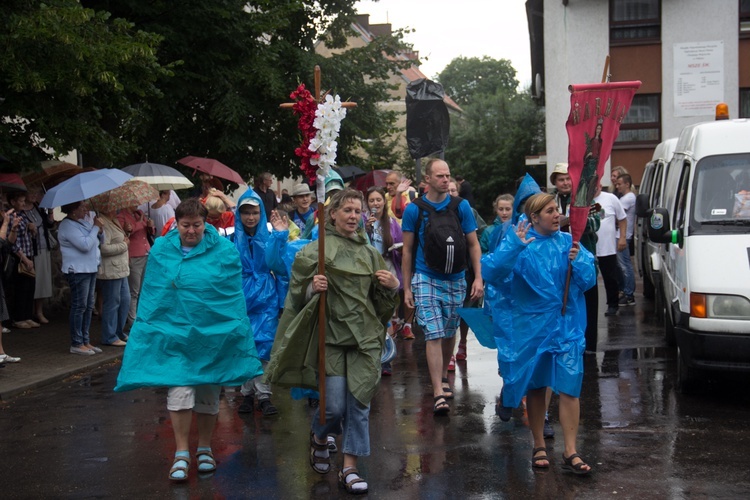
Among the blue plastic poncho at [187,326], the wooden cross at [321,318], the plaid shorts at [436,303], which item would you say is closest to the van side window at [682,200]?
the plaid shorts at [436,303]

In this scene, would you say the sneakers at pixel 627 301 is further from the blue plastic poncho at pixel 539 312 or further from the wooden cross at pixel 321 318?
the wooden cross at pixel 321 318

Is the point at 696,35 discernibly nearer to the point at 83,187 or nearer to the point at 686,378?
the point at 83,187

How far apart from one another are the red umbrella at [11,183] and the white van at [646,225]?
807 centimetres

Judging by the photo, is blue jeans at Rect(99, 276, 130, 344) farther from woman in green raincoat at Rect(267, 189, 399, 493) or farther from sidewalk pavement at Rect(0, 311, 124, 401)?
woman in green raincoat at Rect(267, 189, 399, 493)

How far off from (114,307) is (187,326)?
20.5 ft

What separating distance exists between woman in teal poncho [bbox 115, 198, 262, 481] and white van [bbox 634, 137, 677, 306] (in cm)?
659

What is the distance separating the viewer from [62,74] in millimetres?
11539

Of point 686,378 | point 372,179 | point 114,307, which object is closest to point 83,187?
point 114,307

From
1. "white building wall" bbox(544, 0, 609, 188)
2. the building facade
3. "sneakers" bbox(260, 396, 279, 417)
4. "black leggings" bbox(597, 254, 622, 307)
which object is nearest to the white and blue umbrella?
"black leggings" bbox(597, 254, 622, 307)

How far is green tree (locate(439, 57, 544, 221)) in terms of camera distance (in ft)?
149

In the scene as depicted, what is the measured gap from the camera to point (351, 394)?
19.6 ft

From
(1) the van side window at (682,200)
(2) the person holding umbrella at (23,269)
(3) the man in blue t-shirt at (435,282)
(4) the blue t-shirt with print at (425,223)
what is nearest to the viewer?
(3) the man in blue t-shirt at (435,282)

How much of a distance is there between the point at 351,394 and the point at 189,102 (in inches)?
571

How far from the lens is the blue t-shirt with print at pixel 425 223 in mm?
8258
